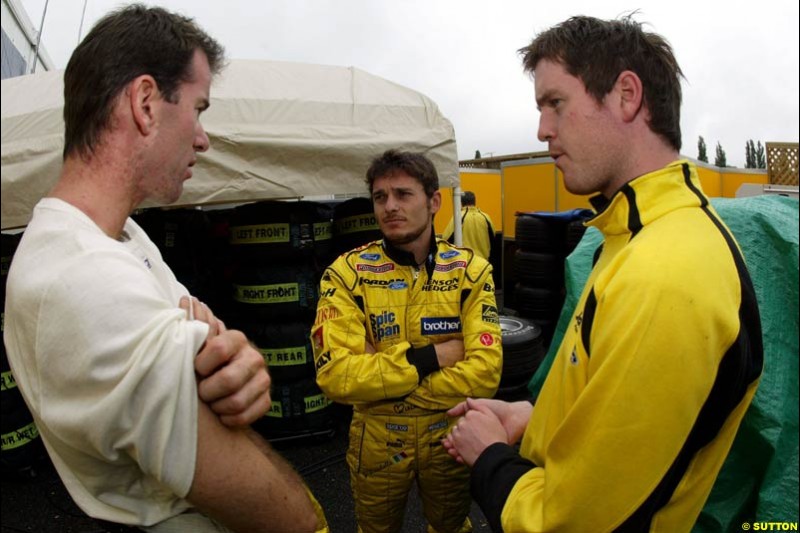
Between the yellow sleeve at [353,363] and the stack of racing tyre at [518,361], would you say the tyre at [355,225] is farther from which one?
the yellow sleeve at [353,363]

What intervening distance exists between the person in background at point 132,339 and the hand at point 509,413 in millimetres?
676

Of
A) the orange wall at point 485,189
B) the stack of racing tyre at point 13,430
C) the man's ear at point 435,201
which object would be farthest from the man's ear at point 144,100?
the orange wall at point 485,189

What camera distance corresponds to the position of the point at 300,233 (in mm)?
4297

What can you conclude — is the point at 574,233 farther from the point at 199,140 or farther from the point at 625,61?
the point at 199,140

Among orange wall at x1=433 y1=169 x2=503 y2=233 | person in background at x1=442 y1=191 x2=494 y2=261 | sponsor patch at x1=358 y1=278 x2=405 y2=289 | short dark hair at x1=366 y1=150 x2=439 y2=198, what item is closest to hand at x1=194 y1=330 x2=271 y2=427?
sponsor patch at x1=358 y1=278 x2=405 y2=289

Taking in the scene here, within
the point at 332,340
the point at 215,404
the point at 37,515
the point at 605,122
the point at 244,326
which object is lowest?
the point at 37,515

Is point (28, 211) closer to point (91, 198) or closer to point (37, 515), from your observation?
point (37, 515)

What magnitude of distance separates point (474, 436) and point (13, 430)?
14.1 ft

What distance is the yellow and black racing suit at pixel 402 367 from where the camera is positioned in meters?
2.18

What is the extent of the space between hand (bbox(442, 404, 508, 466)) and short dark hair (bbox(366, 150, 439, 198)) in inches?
58.1

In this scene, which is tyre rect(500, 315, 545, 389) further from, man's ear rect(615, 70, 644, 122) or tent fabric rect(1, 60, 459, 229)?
man's ear rect(615, 70, 644, 122)

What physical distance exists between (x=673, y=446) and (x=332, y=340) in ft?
5.03

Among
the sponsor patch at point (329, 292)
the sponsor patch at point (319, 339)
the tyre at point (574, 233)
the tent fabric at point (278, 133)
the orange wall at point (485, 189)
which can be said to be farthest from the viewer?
the orange wall at point (485, 189)

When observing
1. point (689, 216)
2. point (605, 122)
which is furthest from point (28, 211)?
point (689, 216)
